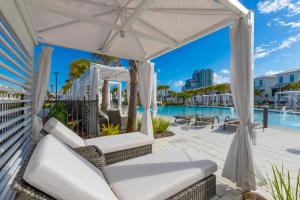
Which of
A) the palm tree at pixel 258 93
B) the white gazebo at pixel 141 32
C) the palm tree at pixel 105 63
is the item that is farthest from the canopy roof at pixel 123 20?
the palm tree at pixel 258 93

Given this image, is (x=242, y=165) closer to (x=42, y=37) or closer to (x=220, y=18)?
(x=220, y=18)

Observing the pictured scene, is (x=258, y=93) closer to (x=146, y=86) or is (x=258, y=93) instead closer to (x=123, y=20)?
(x=146, y=86)

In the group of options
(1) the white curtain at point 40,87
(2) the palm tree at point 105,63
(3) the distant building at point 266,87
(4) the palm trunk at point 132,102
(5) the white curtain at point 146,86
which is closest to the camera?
(1) the white curtain at point 40,87

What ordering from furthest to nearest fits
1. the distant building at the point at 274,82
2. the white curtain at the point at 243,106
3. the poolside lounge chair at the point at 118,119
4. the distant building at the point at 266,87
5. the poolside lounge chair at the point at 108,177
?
the distant building at the point at 266,87
the distant building at the point at 274,82
the poolside lounge chair at the point at 118,119
the white curtain at the point at 243,106
the poolside lounge chair at the point at 108,177

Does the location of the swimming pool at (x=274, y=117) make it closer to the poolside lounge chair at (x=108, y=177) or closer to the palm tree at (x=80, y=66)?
the poolside lounge chair at (x=108, y=177)

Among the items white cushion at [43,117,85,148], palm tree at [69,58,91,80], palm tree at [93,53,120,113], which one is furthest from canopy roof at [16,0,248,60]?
palm tree at [69,58,91,80]

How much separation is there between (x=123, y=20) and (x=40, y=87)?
7.24ft

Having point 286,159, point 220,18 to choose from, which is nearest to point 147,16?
point 220,18

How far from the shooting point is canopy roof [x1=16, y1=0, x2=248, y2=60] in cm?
229

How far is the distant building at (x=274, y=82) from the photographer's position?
101ft

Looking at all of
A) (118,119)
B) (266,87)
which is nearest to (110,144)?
(118,119)

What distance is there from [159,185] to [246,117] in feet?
5.22

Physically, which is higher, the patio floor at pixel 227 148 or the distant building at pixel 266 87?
the distant building at pixel 266 87

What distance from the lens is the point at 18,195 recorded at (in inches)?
36.1
